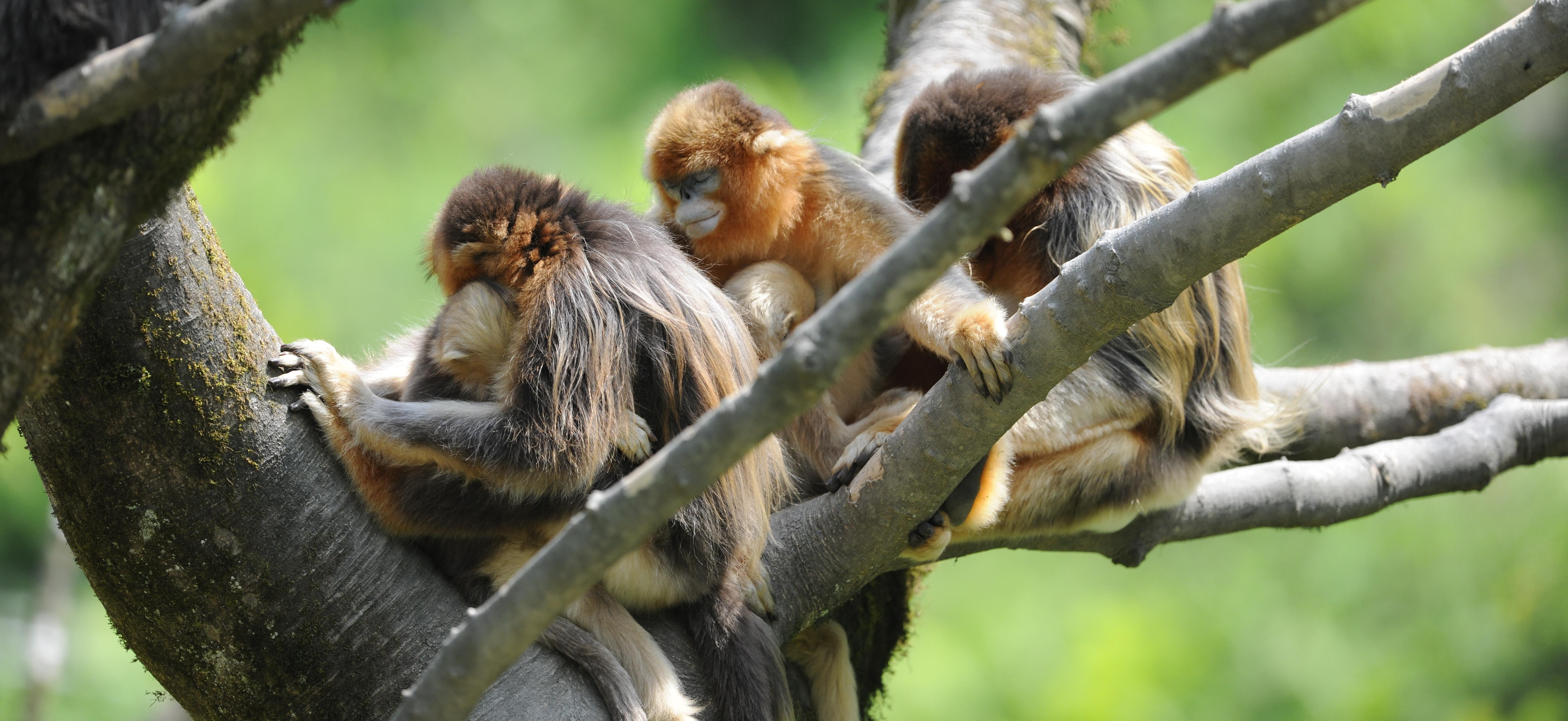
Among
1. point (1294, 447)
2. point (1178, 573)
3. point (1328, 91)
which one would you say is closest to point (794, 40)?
point (1328, 91)

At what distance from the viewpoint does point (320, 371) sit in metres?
2.19

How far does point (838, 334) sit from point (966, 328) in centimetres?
111

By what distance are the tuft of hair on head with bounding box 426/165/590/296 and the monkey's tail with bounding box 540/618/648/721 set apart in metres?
0.78

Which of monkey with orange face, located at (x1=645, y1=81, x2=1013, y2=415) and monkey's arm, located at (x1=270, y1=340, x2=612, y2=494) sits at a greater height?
monkey with orange face, located at (x1=645, y1=81, x2=1013, y2=415)

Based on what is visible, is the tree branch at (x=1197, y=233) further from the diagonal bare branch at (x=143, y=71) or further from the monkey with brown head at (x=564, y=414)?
the diagonal bare branch at (x=143, y=71)

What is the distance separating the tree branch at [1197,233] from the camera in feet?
5.83

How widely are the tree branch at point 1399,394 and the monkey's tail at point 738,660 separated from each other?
105 inches

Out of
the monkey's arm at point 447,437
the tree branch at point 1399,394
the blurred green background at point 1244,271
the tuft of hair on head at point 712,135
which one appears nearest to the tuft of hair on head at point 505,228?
the monkey's arm at point 447,437

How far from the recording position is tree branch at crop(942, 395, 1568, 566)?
11.9ft

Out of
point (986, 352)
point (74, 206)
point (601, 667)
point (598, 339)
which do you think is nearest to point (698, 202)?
point (598, 339)

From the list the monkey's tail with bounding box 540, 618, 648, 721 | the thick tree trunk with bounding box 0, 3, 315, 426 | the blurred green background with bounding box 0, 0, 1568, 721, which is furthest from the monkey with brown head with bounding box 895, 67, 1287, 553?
the blurred green background with bounding box 0, 0, 1568, 721

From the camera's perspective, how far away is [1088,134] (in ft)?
4.01

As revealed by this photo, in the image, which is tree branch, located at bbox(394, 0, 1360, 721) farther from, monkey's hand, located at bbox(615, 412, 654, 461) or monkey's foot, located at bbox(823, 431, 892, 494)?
monkey's foot, located at bbox(823, 431, 892, 494)

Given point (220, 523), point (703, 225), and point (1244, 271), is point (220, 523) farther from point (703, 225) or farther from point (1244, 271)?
point (1244, 271)
